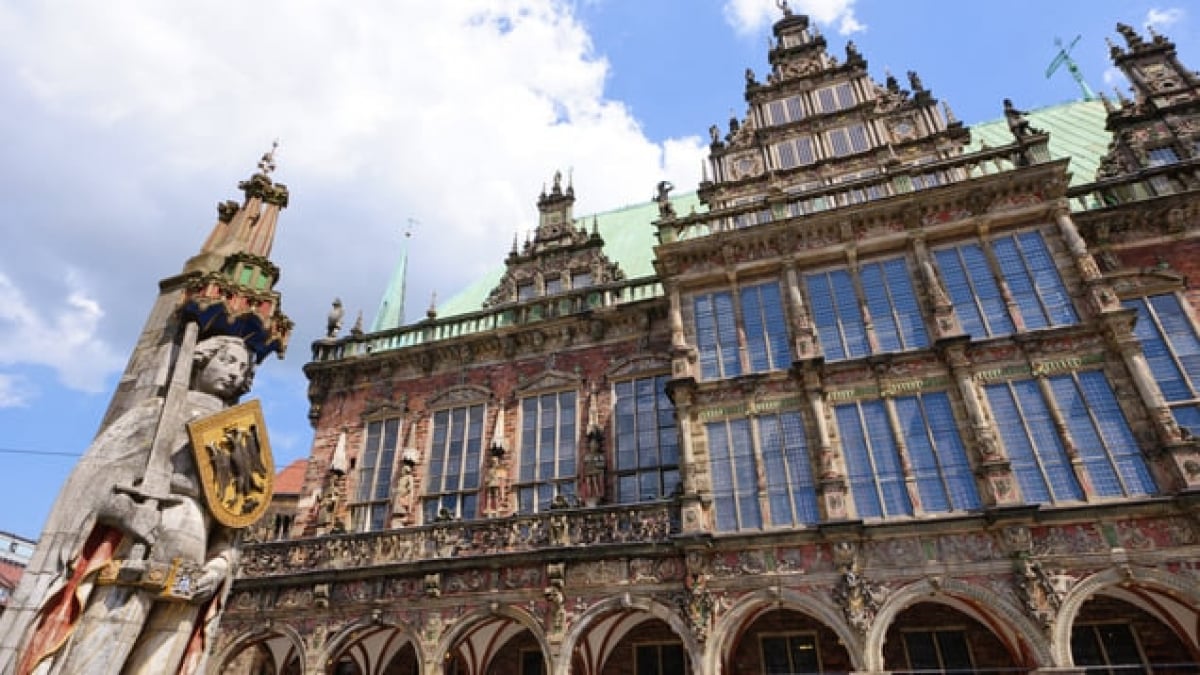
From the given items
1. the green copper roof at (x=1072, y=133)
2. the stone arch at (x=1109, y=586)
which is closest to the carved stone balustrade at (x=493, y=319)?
the stone arch at (x=1109, y=586)

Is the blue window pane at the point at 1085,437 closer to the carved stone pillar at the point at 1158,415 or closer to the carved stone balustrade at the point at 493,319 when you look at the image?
the carved stone pillar at the point at 1158,415

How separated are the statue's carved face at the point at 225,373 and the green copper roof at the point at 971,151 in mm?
15370

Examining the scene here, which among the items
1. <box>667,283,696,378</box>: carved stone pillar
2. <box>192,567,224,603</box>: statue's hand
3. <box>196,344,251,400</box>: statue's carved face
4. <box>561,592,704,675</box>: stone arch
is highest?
<box>667,283,696,378</box>: carved stone pillar

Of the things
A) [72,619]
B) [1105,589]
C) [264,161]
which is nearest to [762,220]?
[1105,589]

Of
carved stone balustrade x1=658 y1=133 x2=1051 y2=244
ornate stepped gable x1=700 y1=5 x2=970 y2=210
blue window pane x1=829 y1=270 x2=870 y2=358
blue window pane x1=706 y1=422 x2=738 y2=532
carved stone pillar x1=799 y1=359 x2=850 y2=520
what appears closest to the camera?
carved stone pillar x1=799 y1=359 x2=850 y2=520

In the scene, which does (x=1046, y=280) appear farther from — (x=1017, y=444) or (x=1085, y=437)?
(x=1017, y=444)

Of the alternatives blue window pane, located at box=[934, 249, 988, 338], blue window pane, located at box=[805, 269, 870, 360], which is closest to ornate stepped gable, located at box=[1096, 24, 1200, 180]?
blue window pane, located at box=[934, 249, 988, 338]

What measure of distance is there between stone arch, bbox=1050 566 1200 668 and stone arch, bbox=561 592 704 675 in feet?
19.3

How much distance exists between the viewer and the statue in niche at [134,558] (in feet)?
16.6

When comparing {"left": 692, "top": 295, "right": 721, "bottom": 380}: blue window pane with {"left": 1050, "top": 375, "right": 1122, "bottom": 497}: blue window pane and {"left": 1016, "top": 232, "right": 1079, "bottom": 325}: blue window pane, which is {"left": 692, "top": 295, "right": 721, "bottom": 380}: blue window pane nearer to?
{"left": 1050, "top": 375, "right": 1122, "bottom": 497}: blue window pane

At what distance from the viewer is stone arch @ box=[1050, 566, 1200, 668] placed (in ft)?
32.2

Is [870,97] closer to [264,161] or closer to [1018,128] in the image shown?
[1018,128]

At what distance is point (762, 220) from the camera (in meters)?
16.3

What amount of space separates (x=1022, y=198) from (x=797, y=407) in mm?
7143
